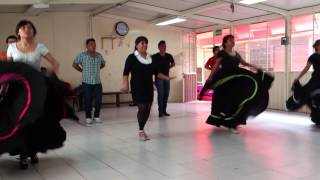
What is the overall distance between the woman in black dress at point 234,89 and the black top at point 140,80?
3.51 ft

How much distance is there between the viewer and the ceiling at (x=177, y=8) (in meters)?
7.27

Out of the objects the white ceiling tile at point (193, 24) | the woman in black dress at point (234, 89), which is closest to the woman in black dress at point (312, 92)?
the woman in black dress at point (234, 89)

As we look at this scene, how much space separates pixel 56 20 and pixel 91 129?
14.0 feet

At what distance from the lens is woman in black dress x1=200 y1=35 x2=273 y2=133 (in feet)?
17.4

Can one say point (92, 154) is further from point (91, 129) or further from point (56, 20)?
point (56, 20)

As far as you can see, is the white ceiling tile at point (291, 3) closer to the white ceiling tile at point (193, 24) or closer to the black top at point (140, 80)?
the white ceiling tile at point (193, 24)

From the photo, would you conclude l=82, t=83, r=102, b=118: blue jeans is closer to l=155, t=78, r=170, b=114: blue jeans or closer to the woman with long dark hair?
l=155, t=78, r=170, b=114: blue jeans

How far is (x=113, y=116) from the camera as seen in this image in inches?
304

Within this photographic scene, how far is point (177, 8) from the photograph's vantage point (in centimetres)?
870

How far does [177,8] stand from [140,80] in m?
4.34

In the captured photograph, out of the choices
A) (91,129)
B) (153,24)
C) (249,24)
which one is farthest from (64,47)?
(249,24)

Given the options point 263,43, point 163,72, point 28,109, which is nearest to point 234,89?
point 163,72

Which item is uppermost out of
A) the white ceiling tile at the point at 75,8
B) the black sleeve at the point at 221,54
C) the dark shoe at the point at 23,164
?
the white ceiling tile at the point at 75,8

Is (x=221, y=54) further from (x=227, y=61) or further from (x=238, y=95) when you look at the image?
(x=238, y=95)
